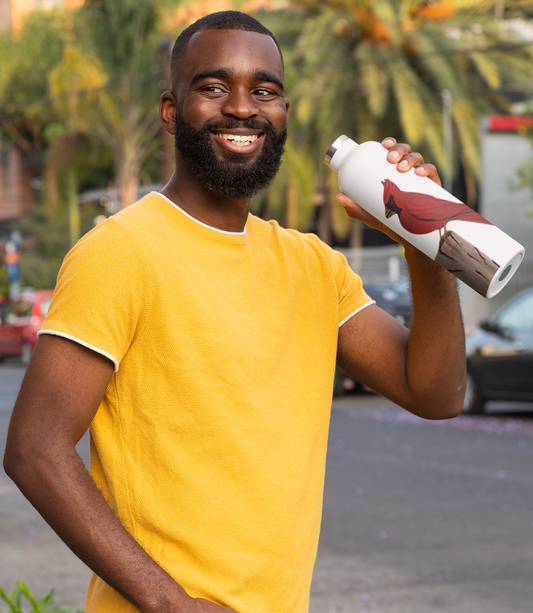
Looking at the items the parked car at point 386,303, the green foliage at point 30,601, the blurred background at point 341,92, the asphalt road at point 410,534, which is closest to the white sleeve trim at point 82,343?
the green foliage at point 30,601

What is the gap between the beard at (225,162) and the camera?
5.77 feet

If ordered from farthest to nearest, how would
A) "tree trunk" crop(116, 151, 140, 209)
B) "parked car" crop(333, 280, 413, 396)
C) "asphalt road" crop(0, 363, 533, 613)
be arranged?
"tree trunk" crop(116, 151, 140, 209), "parked car" crop(333, 280, 413, 396), "asphalt road" crop(0, 363, 533, 613)

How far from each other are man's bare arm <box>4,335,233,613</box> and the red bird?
0.57 m

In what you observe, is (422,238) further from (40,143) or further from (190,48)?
(40,143)

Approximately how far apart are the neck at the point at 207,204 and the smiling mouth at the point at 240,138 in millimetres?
100

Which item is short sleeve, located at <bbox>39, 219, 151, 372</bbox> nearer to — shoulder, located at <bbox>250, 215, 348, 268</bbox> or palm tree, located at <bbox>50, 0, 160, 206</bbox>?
shoulder, located at <bbox>250, 215, 348, 268</bbox>

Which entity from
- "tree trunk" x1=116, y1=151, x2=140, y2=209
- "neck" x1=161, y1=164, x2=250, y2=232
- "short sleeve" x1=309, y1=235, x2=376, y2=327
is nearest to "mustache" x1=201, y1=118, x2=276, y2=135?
"neck" x1=161, y1=164, x2=250, y2=232

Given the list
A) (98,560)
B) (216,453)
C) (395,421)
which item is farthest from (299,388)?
(395,421)

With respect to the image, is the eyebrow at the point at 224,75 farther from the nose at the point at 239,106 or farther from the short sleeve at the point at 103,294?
the short sleeve at the point at 103,294

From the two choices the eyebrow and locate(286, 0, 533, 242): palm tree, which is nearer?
the eyebrow

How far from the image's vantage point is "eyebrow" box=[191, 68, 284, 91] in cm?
173

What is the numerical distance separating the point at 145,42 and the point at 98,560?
20.1m

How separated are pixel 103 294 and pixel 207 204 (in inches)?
13.2

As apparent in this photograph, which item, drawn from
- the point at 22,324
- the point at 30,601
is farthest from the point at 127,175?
the point at 30,601
